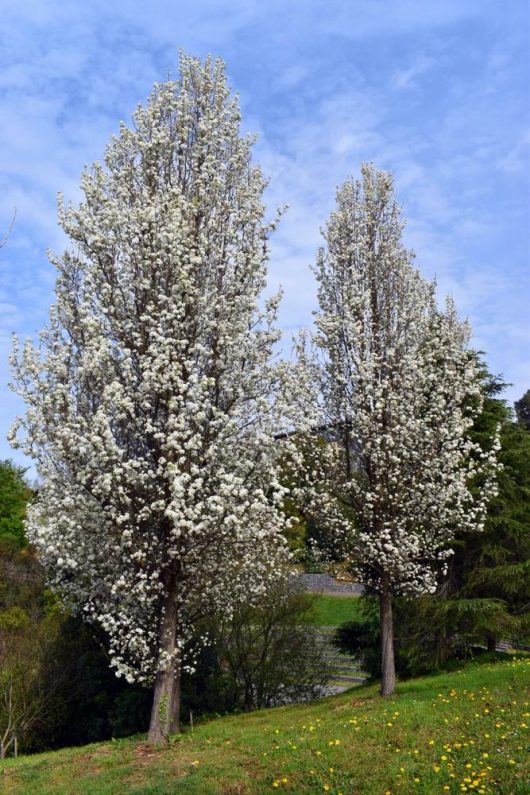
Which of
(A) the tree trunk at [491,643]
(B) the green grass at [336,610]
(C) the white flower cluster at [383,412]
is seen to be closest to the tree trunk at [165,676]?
(C) the white flower cluster at [383,412]

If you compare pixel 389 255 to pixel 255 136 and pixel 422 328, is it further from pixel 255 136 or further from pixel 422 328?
pixel 255 136

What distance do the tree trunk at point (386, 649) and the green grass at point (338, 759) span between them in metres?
2.57

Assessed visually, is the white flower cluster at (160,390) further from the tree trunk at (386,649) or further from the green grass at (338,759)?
the tree trunk at (386,649)

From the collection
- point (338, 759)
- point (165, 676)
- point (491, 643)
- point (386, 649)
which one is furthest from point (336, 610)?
point (338, 759)

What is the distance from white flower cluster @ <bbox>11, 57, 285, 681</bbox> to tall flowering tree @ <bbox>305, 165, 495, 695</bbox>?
3.81 m

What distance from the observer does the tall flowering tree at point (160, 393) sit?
1178cm

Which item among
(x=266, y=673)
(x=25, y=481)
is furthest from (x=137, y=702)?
(x=25, y=481)

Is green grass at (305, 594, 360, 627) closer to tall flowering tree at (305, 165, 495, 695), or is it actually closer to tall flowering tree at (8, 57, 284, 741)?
tall flowering tree at (305, 165, 495, 695)

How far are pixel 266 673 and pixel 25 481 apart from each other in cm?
4682

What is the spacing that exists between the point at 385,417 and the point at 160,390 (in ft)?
24.0

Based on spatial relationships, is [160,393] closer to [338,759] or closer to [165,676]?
[165,676]

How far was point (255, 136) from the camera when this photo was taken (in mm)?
14969

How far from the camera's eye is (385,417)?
55.6 feet

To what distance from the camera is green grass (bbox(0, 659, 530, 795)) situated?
9219 millimetres
